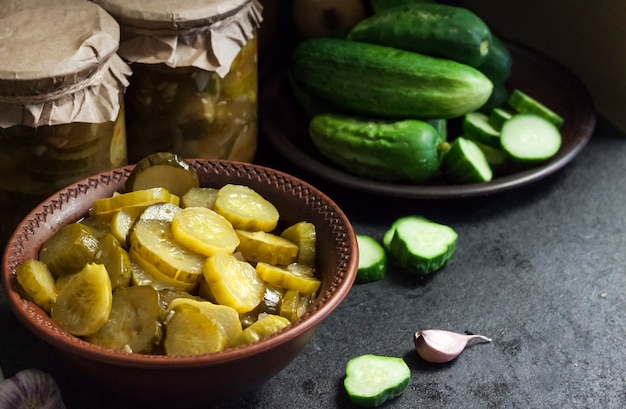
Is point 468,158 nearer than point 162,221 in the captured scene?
No

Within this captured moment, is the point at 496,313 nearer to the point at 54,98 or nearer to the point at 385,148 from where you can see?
the point at 385,148

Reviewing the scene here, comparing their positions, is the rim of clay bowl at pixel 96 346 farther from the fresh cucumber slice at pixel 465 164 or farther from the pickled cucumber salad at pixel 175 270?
the fresh cucumber slice at pixel 465 164

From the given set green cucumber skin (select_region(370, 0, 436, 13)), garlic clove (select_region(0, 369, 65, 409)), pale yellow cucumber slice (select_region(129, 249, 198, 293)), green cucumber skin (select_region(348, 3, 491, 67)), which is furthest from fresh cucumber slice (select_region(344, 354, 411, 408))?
green cucumber skin (select_region(370, 0, 436, 13))

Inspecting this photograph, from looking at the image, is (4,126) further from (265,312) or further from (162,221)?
(265,312)

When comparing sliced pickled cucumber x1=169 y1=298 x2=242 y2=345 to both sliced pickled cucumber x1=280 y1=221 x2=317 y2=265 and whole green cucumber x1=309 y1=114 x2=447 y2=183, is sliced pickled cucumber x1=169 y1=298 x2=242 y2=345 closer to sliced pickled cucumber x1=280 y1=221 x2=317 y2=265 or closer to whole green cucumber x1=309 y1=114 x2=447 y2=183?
sliced pickled cucumber x1=280 y1=221 x2=317 y2=265

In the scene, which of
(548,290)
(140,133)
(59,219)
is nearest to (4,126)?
(59,219)

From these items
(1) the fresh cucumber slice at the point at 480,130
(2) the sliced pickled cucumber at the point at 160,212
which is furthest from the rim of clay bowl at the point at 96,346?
(1) the fresh cucumber slice at the point at 480,130

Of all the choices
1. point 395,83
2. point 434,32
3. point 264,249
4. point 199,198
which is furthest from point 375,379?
point 434,32
